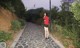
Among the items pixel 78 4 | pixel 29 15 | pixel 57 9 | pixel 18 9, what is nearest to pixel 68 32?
pixel 78 4

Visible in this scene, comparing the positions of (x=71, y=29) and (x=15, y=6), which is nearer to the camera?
(x=71, y=29)

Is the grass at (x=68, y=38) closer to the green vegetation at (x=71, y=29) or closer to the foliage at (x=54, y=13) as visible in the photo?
the green vegetation at (x=71, y=29)

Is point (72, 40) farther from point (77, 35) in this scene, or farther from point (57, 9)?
point (57, 9)

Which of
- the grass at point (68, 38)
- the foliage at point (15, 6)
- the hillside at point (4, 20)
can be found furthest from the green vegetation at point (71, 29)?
the foliage at point (15, 6)

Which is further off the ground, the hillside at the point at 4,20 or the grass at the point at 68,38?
the hillside at the point at 4,20

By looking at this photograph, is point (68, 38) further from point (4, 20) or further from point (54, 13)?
point (54, 13)

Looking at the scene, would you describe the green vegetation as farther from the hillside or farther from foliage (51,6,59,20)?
the hillside

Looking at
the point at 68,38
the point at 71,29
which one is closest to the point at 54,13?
the point at 71,29

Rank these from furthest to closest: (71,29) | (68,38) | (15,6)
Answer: (15,6) < (71,29) < (68,38)

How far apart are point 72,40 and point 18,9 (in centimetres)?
1832

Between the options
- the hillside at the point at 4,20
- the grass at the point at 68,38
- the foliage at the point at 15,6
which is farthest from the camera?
the foliage at the point at 15,6

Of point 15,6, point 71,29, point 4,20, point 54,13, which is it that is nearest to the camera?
point 71,29

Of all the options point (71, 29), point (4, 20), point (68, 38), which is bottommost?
point (68, 38)

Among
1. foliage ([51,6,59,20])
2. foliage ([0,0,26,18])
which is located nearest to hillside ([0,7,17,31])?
foliage ([0,0,26,18])
